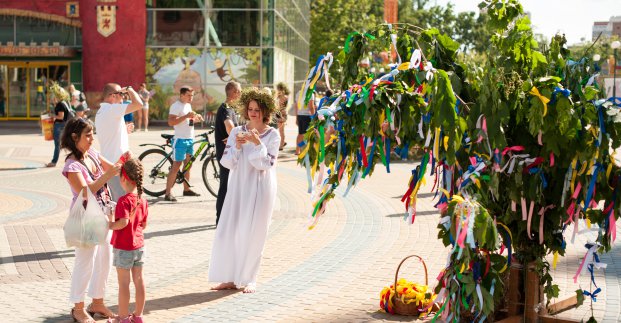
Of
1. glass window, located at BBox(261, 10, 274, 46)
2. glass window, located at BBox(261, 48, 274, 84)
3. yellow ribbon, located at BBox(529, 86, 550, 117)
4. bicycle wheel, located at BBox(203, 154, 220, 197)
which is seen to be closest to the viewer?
yellow ribbon, located at BBox(529, 86, 550, 117)

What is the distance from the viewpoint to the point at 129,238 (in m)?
7.16

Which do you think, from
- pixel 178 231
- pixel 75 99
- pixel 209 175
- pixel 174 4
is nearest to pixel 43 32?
pixel 174 4

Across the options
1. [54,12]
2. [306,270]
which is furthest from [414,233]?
[54,12]

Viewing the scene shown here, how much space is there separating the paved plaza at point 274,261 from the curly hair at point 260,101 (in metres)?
1.51

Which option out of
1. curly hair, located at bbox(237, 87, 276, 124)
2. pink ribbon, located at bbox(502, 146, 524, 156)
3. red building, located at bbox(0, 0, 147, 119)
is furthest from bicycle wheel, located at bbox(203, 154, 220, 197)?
red building, located at bbox(0, 0, 147, 119)

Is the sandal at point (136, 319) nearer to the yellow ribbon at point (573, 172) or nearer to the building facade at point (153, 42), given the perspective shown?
the yellow ribbon at point (573, 172)

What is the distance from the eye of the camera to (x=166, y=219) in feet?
42.4

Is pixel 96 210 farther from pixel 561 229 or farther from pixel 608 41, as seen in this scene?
pixel 608 41

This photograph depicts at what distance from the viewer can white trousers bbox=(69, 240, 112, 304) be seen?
291 inches

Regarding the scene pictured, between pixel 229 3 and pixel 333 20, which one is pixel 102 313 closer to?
pixel 229 3

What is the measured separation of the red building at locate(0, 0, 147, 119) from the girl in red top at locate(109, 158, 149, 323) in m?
30.9

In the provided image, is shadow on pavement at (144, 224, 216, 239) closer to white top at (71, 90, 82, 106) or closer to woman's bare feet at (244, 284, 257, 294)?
woman's bare feet at (244, 284, 257, 294)

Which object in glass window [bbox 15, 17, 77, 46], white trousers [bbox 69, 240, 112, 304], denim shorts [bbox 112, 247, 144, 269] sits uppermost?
glass window [bbox 15, 17, 77, 46]

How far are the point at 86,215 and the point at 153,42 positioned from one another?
103 ft
